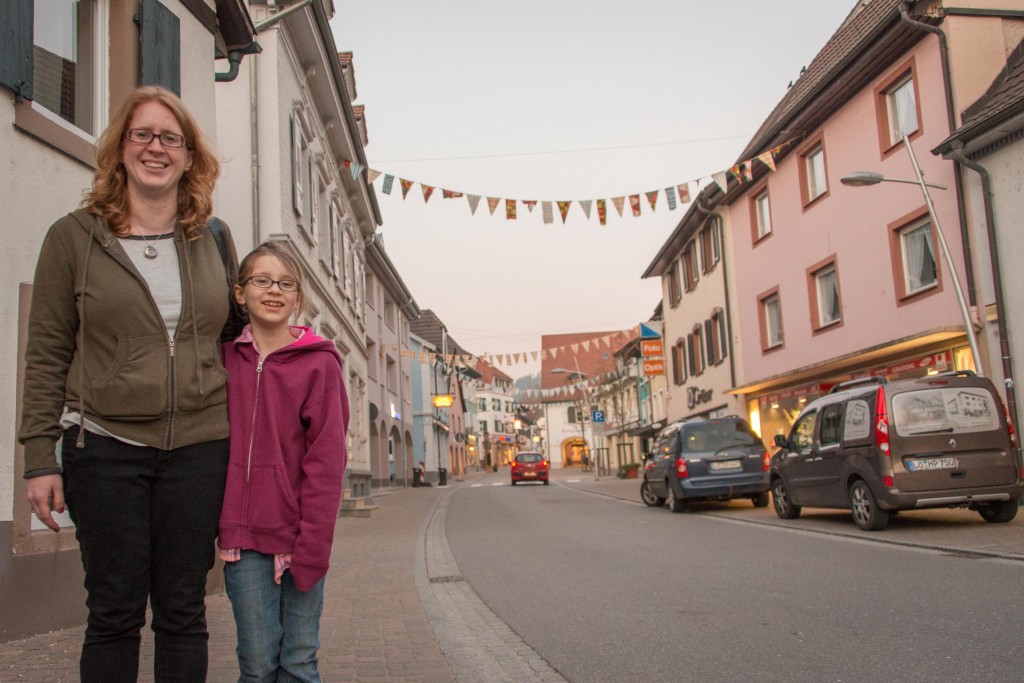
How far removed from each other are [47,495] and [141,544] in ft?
0.95

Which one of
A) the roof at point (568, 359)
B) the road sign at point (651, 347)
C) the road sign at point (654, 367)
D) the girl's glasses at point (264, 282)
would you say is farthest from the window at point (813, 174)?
the roof at point (568, 359)

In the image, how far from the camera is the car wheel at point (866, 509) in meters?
11.6

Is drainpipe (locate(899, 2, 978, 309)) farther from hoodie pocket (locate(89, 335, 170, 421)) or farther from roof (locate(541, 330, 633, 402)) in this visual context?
roof (locate(541, 330, 633, 402))

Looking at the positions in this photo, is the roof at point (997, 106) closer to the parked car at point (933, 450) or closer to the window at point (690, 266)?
the parked car at point (933, 450)

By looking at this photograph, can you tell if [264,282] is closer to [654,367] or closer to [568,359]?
[654,367]

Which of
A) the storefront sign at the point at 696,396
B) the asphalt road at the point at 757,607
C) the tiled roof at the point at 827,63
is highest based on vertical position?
the tiled roof at the point at 827,63

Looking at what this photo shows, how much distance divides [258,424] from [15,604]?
147 inches

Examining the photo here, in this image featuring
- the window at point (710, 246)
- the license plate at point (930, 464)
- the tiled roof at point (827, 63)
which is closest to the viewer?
the license plate at point (930, 464)

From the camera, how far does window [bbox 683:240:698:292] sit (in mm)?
33787

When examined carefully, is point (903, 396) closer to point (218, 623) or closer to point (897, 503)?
point (897, 503)

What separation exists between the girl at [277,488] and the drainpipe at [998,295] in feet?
46.6

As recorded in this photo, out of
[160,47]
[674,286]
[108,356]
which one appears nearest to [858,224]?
[160,47]

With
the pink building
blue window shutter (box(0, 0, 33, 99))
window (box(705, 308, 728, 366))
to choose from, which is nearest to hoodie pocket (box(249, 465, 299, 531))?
blue window shutter (box(0, 0, 33, 99))

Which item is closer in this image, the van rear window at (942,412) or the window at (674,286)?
the van rear window at (942,412)
